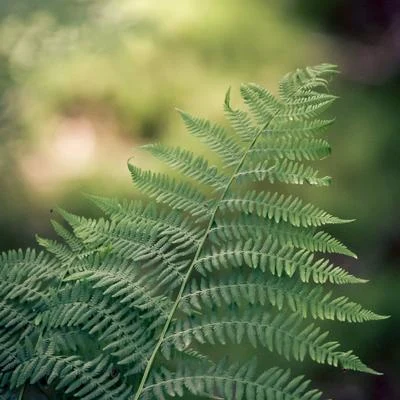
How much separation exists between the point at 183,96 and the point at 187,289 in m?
1.84

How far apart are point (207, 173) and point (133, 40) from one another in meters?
1.92

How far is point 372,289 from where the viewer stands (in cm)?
239

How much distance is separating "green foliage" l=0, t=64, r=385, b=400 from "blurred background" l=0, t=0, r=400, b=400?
1.17 meters

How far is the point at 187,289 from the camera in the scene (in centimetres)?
115

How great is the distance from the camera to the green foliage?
3.49 ft

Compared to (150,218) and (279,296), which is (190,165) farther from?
(279,296)

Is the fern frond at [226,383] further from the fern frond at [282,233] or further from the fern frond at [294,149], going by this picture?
the fern frond at [294,149]

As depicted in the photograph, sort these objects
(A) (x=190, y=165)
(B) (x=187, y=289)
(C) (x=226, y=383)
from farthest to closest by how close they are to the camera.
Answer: (A) (x=190, y=165) < (B) (x=187, y=289) < (C) (x=226, y=383)

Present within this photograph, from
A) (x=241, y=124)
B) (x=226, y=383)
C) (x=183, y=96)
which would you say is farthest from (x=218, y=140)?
(x=183, y=96)

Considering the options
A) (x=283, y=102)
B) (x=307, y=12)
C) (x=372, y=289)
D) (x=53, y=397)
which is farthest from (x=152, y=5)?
(x=53, y=397)

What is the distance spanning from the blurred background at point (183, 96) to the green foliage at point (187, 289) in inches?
46.2

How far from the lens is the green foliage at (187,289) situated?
3.49 feet

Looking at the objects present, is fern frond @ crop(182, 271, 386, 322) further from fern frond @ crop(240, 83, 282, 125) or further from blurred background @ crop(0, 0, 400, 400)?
blurred background @ crop(0, 0, 400, 400)

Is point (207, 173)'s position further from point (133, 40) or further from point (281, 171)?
point (133, 40)
